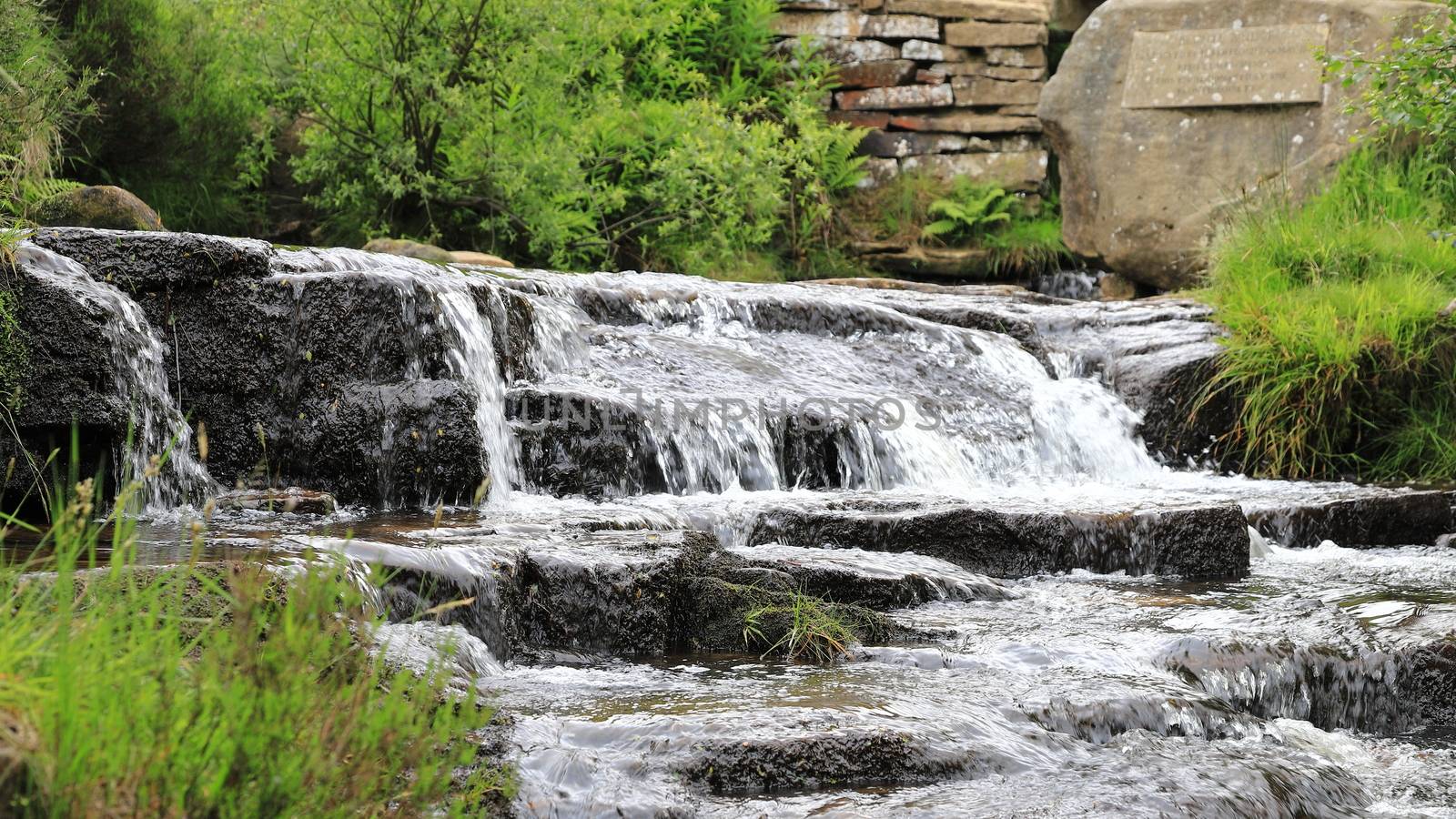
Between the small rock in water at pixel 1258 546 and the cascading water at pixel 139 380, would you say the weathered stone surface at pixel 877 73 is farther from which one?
the cascading water at pixel 139 380

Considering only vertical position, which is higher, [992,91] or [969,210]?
[992,91]

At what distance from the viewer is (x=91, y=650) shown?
165 centimetres

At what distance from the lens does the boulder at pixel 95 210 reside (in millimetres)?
7008

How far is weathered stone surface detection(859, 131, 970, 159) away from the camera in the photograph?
13172 millimetres

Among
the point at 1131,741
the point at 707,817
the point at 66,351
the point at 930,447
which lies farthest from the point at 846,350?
the point at 707,817

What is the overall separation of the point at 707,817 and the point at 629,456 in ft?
11.1

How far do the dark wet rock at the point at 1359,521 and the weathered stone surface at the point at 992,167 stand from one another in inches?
316

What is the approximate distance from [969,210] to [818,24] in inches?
100

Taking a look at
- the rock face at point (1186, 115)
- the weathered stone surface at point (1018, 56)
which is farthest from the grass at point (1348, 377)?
the weathered stone surface at point (1018, 56)

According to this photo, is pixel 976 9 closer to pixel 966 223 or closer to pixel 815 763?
pixel 966 223

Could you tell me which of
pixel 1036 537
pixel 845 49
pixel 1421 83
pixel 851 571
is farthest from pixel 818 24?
pixel 851 571

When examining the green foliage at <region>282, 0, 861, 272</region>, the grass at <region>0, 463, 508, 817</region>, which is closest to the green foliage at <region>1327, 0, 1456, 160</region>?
the green foliage at <region>282, 0, 861, 272</region>

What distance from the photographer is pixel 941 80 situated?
13.0 meters

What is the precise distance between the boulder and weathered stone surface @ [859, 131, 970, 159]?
25.5 feet
